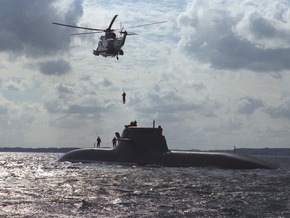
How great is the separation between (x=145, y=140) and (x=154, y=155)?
1879 millimetres

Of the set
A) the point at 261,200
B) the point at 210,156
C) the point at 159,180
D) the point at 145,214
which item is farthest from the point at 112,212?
the point at 210,156

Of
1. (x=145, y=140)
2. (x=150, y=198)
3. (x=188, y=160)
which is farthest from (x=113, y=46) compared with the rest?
(x=150, y=198)

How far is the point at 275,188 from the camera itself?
87.7 feet

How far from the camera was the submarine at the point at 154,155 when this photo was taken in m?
42.7

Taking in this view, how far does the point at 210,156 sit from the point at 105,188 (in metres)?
19.0

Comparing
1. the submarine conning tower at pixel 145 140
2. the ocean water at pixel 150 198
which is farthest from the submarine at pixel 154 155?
the ocean water at pixel 150 198

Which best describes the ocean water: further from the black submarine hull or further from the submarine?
the submarine

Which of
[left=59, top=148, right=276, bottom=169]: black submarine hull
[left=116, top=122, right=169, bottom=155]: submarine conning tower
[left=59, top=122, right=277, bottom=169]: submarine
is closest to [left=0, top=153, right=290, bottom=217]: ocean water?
[left=59, top=148, right=276, bottom=169]: black submarine hull

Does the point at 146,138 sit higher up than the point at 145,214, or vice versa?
the point at 146,138

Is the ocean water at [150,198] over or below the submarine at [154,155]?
below

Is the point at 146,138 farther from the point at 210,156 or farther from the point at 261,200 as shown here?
the point at 261,200

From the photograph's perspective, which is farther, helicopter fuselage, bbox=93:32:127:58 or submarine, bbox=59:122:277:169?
helicopter fuselage, bbox=93:32:127:58

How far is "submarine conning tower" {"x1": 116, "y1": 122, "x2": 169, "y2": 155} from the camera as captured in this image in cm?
4716

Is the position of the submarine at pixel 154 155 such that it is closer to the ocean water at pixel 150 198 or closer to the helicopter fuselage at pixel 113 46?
the helicopter fuselage at pixel 113 46
